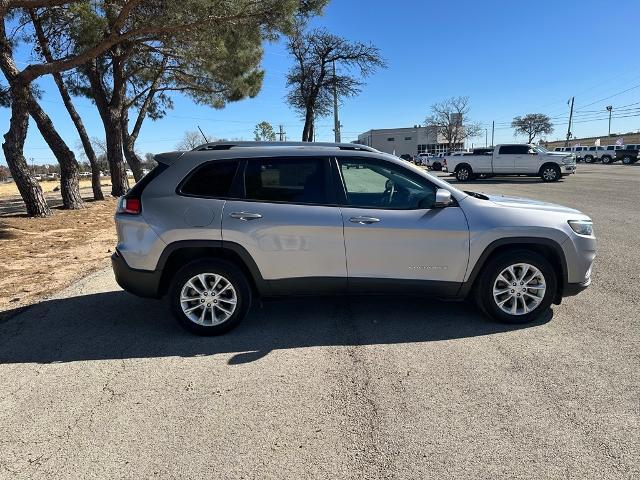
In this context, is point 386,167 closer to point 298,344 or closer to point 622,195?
point 298,344

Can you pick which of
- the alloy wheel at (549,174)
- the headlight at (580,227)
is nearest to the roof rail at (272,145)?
the headlight at (580,227)

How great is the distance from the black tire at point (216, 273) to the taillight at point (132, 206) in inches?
27.9

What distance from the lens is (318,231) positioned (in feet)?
14.1

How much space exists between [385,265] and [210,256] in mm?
1654

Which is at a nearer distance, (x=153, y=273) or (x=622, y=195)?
(x=153, y=273)

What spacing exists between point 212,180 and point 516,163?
25850mm

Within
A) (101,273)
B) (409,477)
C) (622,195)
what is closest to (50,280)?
(101,273)

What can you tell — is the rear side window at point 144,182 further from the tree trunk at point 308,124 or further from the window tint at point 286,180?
the tree trunk at point 308,124

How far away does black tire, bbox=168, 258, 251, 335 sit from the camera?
171 inches

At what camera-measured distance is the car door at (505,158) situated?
26.9 m

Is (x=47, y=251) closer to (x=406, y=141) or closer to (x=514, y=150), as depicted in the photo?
(x=514, y=150)

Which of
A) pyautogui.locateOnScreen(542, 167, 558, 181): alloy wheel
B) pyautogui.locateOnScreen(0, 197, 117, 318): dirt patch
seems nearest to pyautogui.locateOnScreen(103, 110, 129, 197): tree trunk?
pyautogui.locateOnScreen(0, 197, 117, 318): dirt patch

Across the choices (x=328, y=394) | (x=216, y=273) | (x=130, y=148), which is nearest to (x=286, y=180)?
(x=216, y=273)

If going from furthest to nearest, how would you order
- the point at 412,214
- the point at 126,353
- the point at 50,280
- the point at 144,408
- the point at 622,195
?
1. the point at 622,195
2. the point at 50,280
3. the point at 412,214
4. the point at 126,353
5. the point at 144,408
